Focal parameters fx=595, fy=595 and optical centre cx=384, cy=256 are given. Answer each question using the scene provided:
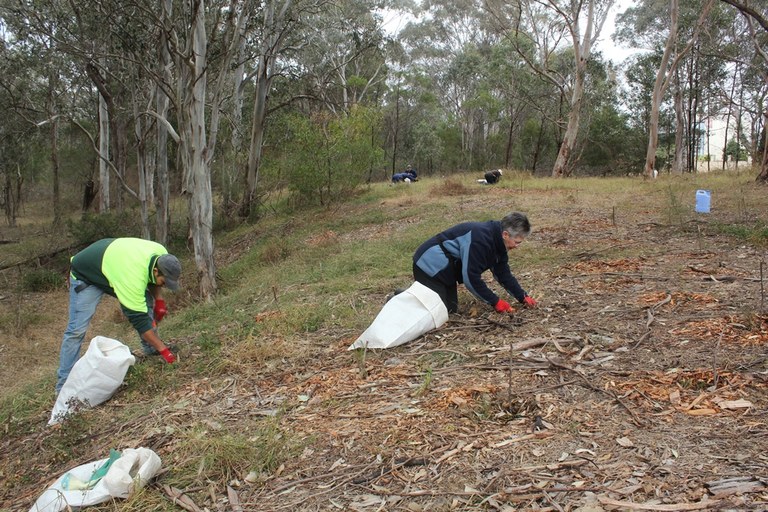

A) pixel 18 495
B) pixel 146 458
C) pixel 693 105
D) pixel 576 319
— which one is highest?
pixel 693 105

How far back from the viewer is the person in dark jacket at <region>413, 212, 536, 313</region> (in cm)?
488

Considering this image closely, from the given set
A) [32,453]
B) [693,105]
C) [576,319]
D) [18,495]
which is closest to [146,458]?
[18,495]

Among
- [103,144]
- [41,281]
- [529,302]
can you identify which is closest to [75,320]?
[529,302]

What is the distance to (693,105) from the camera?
105 feet

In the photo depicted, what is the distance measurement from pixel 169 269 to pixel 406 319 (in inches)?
78.3

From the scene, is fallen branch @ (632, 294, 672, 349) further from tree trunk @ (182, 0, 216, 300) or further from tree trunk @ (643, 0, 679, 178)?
tree trunk @ (643, 0, 679, 178)

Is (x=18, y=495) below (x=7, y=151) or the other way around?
below

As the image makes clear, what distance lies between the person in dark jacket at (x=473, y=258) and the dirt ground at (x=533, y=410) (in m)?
0.31

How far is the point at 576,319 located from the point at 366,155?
1333 cm

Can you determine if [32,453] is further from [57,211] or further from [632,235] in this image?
[57,211]

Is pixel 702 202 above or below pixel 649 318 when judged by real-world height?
above

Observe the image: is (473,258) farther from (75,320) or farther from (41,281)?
(41,281)

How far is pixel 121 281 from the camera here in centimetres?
480

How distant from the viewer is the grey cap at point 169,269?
4.88 meters
